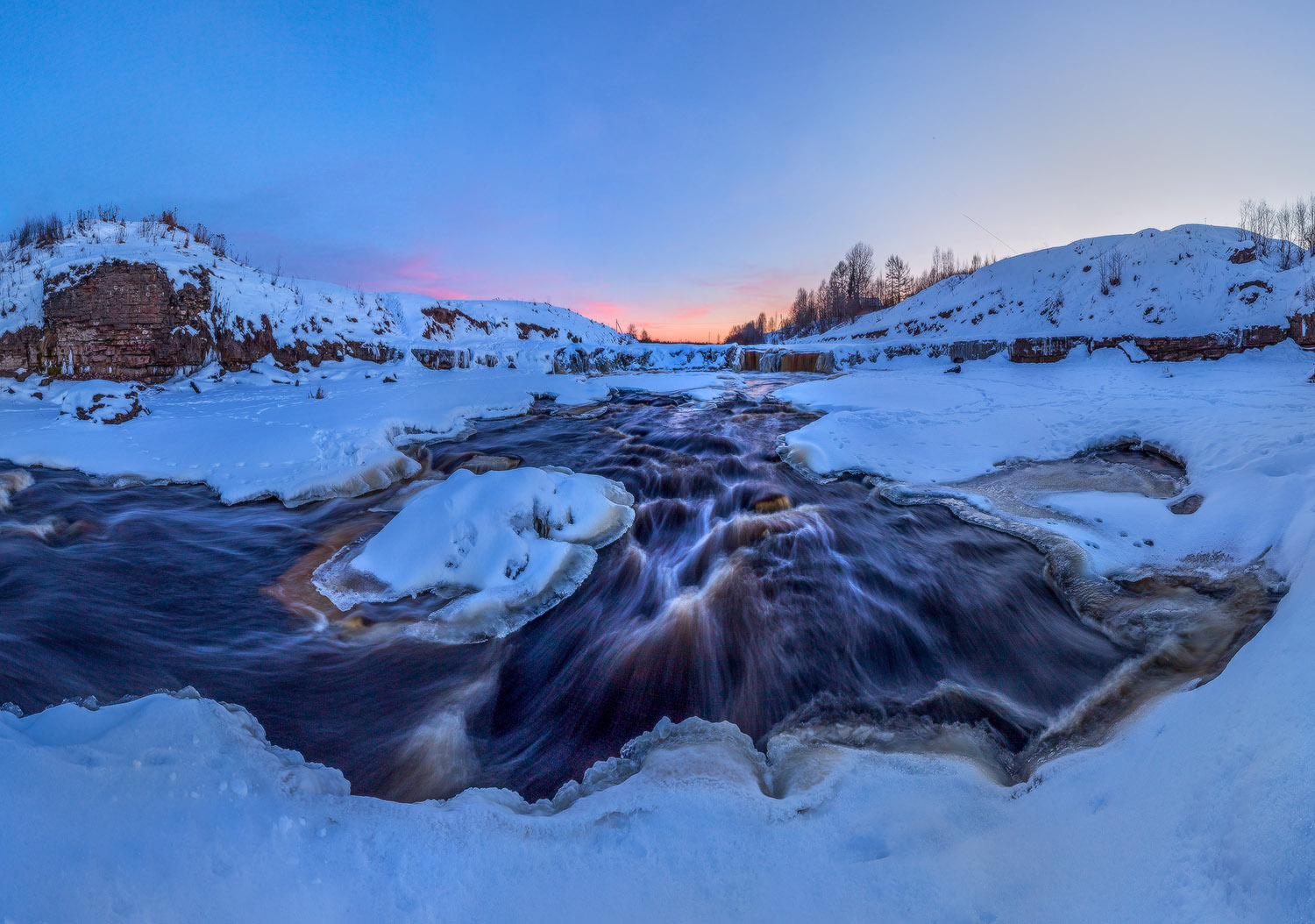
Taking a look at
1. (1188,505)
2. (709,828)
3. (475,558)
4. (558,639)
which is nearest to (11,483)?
(475,558)

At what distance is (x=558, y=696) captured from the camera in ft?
9.75

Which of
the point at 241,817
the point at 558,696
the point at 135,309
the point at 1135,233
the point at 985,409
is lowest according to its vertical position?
the point at 558,696

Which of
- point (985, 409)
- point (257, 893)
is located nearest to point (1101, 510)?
point (985, 409)

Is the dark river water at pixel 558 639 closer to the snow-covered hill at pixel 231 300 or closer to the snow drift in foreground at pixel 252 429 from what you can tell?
the snow drift in foreground at pixel 252 429

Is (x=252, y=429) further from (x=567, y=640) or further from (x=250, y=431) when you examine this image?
(x=567, y=640)

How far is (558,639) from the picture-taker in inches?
135

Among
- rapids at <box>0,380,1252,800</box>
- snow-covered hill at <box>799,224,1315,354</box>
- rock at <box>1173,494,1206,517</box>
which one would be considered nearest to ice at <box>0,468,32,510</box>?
rapids at <box>0,380,1252,800</box>

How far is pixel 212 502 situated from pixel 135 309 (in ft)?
28.4

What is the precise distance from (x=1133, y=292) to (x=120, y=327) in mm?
27494

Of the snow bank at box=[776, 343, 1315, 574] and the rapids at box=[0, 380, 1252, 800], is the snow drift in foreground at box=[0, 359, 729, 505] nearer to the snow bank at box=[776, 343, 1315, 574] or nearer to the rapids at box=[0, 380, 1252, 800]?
the rapids at box=[0, 380, 1252, 800]

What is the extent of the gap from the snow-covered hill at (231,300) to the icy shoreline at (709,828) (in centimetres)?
1383

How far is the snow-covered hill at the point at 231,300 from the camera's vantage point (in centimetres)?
1023

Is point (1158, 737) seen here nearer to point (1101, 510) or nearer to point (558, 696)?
point (558, 696)

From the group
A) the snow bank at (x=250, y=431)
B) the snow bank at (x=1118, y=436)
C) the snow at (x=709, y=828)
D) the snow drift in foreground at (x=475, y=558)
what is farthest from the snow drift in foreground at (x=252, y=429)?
the snow bank at (x=1118, y=436)
